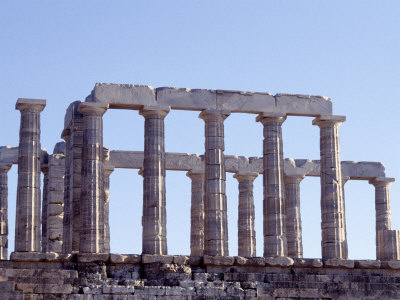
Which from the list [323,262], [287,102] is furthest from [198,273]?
[287,102]

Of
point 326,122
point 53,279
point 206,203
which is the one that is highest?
point 326,122

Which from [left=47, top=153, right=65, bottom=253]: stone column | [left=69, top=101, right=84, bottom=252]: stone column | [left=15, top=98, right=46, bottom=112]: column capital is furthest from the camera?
[left=47, top=153, right=65, bottom=253]: stone column

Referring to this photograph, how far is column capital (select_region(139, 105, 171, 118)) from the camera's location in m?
62.2

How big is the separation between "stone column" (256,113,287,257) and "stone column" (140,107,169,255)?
5.93 m

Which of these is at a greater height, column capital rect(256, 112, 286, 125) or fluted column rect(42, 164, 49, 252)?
column capital rect(256, 112, 286, 125)

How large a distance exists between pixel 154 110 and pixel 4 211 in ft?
48.8

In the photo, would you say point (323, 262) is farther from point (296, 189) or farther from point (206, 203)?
point (296, 189)

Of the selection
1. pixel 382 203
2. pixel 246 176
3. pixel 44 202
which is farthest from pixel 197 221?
pixel 382 203

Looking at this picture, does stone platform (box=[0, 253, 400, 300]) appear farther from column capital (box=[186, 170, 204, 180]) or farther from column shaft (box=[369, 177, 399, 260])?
column shaft (box=[369, 177, 399, 260])

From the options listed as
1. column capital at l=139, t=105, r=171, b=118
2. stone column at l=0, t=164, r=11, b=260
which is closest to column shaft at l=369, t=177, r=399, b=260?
column capital at l=139, t=105, r=171, b=118

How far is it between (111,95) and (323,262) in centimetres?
1440

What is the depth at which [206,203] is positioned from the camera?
63000 millimetres

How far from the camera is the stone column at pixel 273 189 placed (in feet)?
207

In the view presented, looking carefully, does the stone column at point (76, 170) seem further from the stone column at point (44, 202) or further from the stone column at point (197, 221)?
the stone column at point (197, 221)
